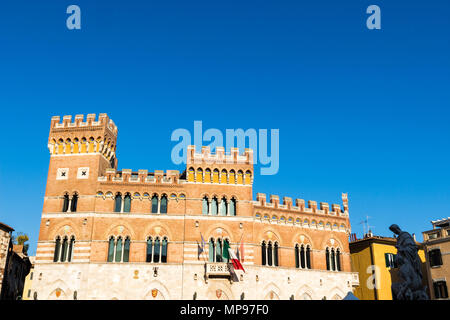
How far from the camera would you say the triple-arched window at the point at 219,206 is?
36531 mm

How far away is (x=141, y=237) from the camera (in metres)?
34.6

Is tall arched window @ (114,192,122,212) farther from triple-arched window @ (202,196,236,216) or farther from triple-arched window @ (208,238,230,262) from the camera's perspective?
triple-arched window @ (208,238,230,262)

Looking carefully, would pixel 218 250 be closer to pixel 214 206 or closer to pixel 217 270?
pixel 217 270

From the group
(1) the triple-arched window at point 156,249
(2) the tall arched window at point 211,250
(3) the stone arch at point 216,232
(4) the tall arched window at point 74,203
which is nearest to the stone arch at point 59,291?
(4) the tall arched window at point 74,203

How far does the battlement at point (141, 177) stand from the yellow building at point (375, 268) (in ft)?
73.7

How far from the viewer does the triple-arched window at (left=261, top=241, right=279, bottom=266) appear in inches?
1453

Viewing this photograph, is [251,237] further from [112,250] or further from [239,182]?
[112,250]

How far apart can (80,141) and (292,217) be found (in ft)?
69.3

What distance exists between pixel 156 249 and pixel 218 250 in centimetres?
534

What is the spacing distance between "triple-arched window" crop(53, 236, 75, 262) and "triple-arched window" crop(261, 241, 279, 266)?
653 inches

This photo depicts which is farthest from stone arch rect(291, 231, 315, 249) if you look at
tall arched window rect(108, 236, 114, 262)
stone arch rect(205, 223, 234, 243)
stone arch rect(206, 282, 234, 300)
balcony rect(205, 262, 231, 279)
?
tall arched window rect(108, 236, 114, 262)

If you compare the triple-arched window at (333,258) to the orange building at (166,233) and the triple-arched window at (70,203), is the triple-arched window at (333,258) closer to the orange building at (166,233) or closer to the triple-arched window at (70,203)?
the orange building at (166,233)
